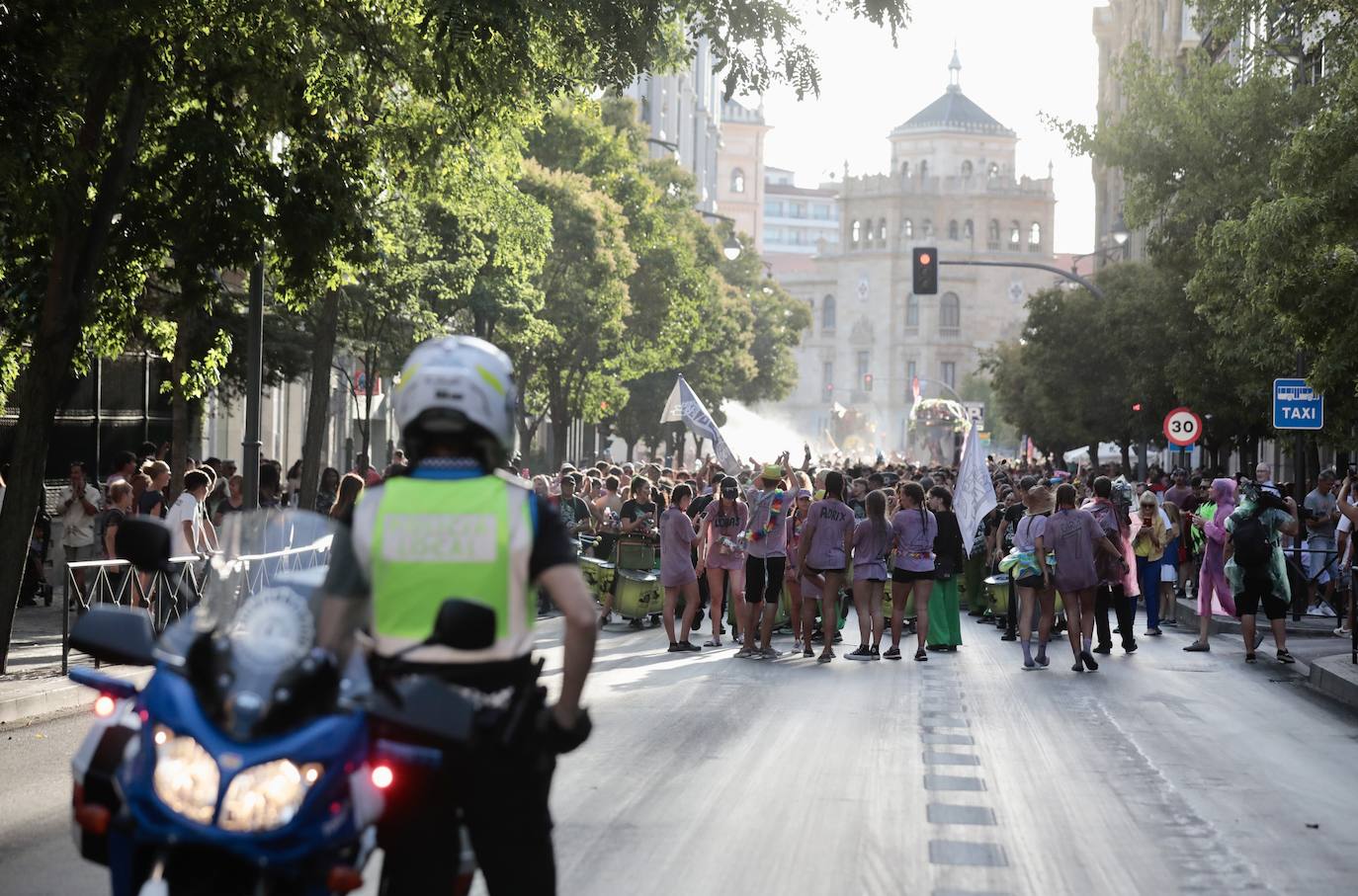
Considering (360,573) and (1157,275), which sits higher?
(1157,275)

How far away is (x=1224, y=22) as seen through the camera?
24891 millimetres

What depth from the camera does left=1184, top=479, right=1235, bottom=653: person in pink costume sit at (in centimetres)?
2031

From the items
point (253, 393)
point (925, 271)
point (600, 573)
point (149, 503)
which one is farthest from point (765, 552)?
point (925, 271)

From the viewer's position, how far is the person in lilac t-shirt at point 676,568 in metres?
19.5

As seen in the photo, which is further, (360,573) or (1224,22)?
(1224,22)

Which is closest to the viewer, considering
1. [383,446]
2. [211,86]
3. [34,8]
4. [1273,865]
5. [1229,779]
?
[1273,865]

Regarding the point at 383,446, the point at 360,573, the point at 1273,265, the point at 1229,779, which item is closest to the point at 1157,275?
the point at 383,446

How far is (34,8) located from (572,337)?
36835mm

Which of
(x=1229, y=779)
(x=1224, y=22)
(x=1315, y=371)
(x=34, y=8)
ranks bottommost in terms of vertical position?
(x=1229, y=779)

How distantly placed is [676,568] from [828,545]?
5.13 feet

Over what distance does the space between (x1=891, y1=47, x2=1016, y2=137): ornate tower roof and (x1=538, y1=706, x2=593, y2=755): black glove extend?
16242cm

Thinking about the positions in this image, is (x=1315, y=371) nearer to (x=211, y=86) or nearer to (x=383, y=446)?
(x=211, y=86)

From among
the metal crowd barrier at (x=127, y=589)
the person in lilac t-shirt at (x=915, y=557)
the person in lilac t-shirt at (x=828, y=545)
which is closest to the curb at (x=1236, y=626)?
the person in lilac t-shirt at (x=915, y=557)

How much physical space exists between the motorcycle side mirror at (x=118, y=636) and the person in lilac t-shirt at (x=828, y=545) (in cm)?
1435
